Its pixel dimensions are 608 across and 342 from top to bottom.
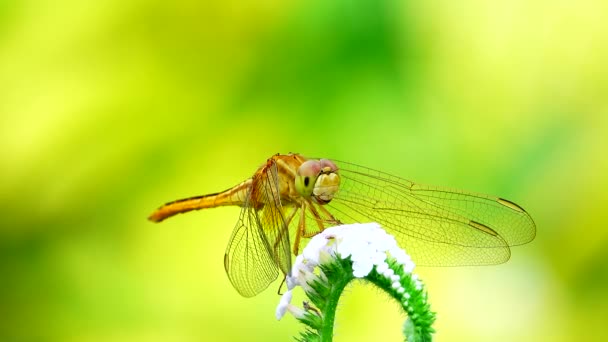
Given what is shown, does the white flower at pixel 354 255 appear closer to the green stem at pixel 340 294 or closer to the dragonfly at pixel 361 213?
the green stem at pixel 340 294

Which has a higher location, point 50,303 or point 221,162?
point 221,162

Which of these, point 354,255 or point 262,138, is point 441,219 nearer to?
point 354,255

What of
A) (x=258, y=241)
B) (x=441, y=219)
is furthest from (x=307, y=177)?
(x=441, y=219)

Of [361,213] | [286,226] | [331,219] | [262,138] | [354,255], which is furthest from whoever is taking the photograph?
[262,138]

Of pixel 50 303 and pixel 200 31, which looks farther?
pixel 200 31

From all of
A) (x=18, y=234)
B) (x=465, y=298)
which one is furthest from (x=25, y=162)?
(x=465, y=298)

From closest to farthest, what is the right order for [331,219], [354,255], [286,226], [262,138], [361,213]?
[354,255], [286,226], [331,219], [361,213], [262,138]

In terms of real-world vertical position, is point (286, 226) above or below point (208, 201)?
below

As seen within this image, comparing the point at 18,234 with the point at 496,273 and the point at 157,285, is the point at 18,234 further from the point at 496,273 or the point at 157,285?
the point at 496,273
